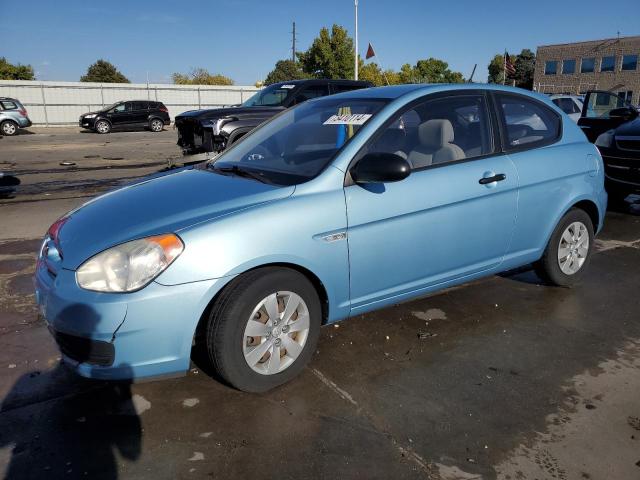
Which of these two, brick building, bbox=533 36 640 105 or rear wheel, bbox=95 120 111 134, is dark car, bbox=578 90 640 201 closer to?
rear wheel, bbox=95 120 111 134

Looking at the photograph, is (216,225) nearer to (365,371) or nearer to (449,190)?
(365,371)

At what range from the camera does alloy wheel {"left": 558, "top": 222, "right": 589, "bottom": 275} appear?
431 cm

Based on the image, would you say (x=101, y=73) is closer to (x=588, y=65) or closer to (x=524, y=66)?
(x=588, y=65)

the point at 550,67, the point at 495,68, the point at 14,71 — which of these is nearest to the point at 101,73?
the point at 14,71

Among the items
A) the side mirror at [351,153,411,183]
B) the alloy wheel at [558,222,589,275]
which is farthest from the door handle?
the alloy wheel at [558,222,589,275]

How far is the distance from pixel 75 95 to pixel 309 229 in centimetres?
3573

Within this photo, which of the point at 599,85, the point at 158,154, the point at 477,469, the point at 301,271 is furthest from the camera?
the point at 599,85

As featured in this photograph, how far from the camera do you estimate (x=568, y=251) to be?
14.4ft

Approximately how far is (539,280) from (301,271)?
2.78 metres

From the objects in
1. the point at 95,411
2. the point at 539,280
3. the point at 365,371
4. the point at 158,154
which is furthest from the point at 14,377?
the point at 158,154

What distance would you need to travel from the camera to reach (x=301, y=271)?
290 centimetres

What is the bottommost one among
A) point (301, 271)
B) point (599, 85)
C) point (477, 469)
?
point (477, 469)

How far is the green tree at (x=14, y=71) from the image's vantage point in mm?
56625

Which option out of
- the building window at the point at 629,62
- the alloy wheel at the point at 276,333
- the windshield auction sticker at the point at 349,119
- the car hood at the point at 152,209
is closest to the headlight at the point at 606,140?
the windshield auction sticker at the point at 349,119
